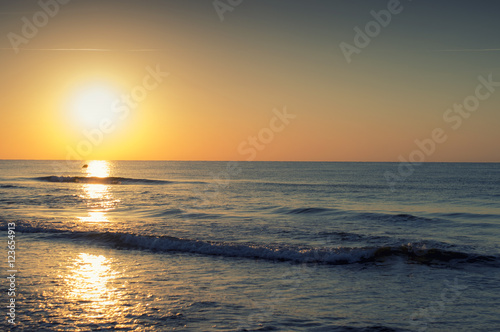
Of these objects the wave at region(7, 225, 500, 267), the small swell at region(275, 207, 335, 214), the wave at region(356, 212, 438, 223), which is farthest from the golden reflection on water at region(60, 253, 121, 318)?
the wave at region(356, 212, 438, 223)

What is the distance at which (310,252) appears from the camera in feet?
53.7

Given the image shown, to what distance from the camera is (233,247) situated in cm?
1714

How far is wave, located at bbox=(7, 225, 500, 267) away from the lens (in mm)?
15550

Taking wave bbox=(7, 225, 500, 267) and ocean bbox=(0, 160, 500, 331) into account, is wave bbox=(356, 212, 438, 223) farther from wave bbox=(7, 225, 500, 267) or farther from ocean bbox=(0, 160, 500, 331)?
wave bbox=(7, 225, 500, 267)

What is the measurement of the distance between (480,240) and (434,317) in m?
13.1

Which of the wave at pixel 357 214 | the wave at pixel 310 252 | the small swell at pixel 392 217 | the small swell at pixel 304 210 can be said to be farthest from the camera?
the small swell at pixel 304 210

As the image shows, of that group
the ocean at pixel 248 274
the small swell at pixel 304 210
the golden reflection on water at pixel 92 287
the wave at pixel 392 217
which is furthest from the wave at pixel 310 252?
the small swell at pixel 304 210

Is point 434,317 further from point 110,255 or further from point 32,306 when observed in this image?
point 110,255

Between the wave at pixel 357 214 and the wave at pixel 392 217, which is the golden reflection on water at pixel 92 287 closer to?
the wave at pixel 357 214

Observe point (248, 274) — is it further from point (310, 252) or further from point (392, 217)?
point (392, 217)

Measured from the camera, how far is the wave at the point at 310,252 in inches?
612

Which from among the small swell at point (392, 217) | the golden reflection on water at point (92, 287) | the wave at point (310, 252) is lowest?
the small swell at point (392, 217)

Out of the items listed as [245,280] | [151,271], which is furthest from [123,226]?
[245,280]

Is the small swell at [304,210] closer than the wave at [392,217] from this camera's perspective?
No
